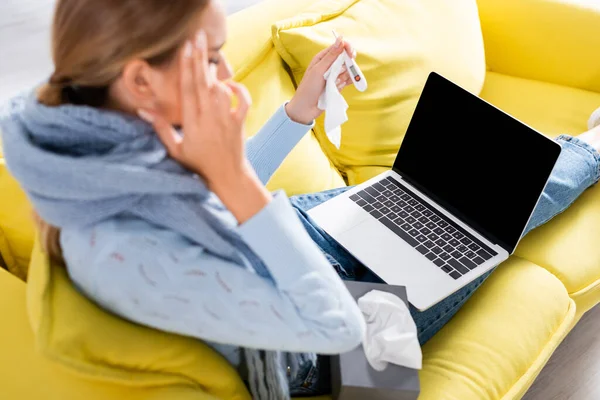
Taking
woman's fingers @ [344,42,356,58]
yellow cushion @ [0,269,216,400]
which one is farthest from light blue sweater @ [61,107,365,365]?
woman's fingers @ [344,42,356,58]

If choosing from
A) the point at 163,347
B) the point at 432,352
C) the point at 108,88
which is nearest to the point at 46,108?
the point at 108,88

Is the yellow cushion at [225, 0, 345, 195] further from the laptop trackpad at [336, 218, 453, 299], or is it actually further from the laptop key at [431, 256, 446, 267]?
the laptop key at [431, 256, 446, 267]

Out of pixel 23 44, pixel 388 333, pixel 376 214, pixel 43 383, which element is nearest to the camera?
pixel 43 383

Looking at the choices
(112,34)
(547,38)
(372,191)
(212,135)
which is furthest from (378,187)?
(547,38)

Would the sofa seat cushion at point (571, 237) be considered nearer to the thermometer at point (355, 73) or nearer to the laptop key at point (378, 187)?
the laptop key at point (378, 187)

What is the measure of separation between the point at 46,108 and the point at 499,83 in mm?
1465

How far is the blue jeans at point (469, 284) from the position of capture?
3.16 feet

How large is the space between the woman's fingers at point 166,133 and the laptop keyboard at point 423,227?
582 millimetres

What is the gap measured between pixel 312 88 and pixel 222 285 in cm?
55

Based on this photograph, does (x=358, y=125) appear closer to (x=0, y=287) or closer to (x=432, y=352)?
(x=432, y=352)

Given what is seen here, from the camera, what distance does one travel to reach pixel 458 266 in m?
1.09

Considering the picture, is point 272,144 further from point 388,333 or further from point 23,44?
point 23,44

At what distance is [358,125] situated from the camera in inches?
54.5

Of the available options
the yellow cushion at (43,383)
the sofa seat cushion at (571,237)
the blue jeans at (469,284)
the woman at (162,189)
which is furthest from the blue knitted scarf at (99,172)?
the sofa seat cushion at (571,237)
